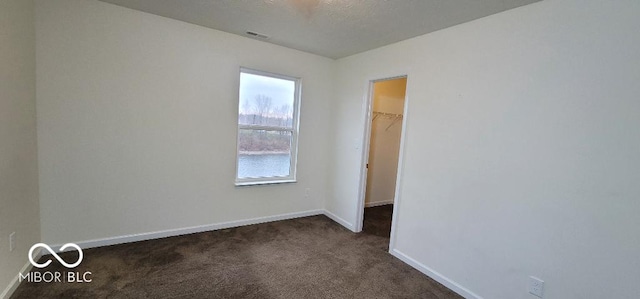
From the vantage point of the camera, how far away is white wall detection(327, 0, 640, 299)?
1618mm

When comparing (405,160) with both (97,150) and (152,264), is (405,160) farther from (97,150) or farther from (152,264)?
(97,150)

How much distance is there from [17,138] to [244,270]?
2088mm

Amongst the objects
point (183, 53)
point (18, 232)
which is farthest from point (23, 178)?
point (183, 53)

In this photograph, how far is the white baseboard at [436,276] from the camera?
2.35 meters

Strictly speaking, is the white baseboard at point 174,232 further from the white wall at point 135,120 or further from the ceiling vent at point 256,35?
the ceiling vent at point 256,35

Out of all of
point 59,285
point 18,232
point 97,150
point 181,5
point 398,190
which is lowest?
point 59,285

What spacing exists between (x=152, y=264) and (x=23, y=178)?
1.24 m

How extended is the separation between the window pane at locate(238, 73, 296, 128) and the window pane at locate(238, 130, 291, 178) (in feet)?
0.52

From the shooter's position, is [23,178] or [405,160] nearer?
[23,178]

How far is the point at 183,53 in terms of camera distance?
299 cm

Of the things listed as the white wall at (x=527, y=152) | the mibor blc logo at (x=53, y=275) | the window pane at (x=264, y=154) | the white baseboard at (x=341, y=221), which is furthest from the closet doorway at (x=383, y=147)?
the mibor blc logo at (x=53, y=275)

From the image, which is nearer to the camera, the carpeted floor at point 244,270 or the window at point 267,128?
the carpeted floor at point 244,270

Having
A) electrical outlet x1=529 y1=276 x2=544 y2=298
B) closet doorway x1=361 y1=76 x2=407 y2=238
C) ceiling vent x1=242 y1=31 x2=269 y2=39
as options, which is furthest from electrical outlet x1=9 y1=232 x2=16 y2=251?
closet doorway x1=361 y1=76 x2=407 y2=238

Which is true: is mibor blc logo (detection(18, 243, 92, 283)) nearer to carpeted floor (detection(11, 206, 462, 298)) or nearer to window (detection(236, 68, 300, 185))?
carpeted floor (detection(11, 206, 462, 298))
